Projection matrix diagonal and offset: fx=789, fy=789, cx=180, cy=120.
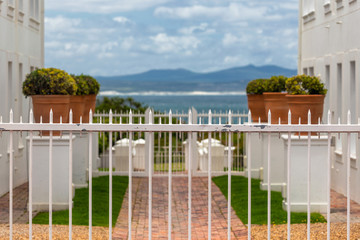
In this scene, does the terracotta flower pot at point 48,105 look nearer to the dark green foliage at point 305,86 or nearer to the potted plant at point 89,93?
the potted plant at point 89,93

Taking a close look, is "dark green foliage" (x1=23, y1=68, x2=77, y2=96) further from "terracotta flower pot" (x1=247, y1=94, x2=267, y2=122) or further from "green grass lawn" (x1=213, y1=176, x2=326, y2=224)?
"terracotta flower pot" (x1=247, y1=94, x2=267, y2=122)

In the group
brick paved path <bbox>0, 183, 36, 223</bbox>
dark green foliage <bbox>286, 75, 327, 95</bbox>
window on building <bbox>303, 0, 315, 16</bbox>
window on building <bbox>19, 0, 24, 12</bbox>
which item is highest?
window on building <bbox>303, 0, 315, 16</bbox>

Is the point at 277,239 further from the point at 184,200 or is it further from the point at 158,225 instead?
the point at 184,200

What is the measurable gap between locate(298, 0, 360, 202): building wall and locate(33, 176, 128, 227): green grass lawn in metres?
5.12

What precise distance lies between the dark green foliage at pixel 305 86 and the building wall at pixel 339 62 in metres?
1.88

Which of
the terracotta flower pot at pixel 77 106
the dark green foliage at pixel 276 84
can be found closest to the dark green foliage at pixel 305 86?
the dark green foliage at pixel 276 84

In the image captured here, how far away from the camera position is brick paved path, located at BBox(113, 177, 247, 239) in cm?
1273

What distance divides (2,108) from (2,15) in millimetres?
2183

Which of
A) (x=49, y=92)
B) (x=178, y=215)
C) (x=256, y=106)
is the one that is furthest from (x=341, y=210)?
(x=49, y=92)

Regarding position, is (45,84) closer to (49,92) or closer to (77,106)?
(49,92)

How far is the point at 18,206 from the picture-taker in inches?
607

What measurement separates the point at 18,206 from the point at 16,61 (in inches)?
227

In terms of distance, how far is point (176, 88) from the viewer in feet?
650

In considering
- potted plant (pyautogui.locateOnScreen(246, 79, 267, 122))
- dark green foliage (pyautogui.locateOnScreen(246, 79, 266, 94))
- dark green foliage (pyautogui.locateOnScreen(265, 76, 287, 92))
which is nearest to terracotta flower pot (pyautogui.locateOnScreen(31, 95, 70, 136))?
dark green foliage (pyautogui.locateOnScreen(265, 76, 287, 92))
